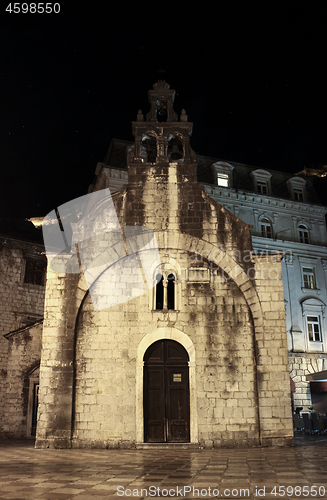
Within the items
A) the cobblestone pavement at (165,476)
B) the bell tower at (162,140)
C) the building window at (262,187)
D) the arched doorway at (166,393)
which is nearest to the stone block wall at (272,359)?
the cobblestone pavement at (165,476)

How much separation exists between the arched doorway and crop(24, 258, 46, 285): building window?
1178cm

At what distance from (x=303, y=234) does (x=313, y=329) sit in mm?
6494

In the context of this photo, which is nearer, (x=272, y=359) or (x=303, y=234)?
(x=272, y=359)

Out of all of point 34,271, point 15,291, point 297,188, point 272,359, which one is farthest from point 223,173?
point 272,359

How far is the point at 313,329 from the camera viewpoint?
26.2 meters

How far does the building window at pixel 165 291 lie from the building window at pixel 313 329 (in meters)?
16.4

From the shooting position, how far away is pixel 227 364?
1160 cm

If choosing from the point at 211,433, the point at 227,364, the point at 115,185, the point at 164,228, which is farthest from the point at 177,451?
the point at 115,185

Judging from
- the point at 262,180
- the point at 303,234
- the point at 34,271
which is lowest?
the point at 34,271

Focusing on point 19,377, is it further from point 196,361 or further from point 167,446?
point 196,361

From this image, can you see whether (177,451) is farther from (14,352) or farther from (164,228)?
(14,352)

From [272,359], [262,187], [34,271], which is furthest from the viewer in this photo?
[262,187]

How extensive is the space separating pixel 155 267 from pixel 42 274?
11373 mm

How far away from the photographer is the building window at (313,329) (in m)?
26.0
